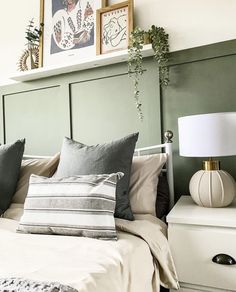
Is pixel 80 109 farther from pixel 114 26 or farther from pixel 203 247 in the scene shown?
pixel 203 247

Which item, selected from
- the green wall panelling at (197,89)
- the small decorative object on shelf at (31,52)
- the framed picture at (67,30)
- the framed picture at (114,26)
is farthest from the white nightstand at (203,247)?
the small decorative object on shelf at (31,52)

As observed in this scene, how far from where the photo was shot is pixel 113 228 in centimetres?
126

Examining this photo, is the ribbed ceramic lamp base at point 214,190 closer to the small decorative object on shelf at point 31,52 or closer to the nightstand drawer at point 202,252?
the nightstand drawer at point 202,252

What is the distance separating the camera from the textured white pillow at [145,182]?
61.4 inches

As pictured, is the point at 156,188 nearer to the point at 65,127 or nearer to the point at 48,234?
the point at 48,234

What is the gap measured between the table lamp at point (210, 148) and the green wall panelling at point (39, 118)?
3.55 feet

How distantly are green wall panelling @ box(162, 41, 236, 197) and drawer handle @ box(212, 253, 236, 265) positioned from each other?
64 centimetres

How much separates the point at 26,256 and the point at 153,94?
1.30 meters

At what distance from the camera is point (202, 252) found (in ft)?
4.26

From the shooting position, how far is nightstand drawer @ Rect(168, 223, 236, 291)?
126 cm

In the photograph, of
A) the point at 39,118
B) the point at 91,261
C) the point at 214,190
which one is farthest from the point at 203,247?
the point at 39,118

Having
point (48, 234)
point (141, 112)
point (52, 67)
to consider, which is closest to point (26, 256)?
point (48, 234)

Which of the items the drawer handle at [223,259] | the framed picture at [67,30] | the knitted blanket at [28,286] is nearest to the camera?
the knitted blanket at [28,286]

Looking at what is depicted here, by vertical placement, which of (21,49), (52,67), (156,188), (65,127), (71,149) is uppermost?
(21,49)
